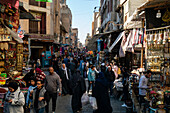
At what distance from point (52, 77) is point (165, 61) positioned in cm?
483

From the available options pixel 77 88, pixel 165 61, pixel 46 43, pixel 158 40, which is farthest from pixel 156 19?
pixel 46 43

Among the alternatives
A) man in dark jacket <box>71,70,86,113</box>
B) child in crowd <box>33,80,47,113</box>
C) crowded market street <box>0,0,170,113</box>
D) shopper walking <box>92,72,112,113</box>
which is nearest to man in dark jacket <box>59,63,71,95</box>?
crowded market street <box>0,0,170,113</box>

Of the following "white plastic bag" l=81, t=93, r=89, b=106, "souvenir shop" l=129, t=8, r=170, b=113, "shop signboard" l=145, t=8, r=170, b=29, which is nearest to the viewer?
"white plastic bag" l=81, t=93, r=89, b=106

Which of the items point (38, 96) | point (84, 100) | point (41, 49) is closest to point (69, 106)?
point (84, 100)

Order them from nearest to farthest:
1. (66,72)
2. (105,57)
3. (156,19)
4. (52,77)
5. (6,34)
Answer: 1. (52,77)
2. (6,34)
3. (156,19)
4. (66,72)
5. (105,57)

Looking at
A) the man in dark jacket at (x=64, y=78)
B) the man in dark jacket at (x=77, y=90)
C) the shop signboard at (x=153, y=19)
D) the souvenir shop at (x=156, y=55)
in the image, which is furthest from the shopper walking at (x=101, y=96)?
the shop signboard at (x=153, y=19)

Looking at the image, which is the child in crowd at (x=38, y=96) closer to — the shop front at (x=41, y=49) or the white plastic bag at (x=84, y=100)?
the white plastic bag at (x=84, y=100)

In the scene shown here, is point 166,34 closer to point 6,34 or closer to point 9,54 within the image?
point 6,34

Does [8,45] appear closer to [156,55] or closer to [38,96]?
[38,96]

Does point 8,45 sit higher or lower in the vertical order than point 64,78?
higher

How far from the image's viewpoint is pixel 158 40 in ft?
25.0

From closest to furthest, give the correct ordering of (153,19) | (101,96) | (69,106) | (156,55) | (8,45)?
1. (101,96)
2. (69,106)
3. (156,55)
4. (153,19)
5. (8,45)

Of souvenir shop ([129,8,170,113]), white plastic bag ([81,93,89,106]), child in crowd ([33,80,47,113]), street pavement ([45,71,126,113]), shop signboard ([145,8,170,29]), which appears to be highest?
shop signboard ([145,8,170,29])

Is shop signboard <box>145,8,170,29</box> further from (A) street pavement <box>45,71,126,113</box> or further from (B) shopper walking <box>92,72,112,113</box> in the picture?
(B) shopper walking <box>92,72,112,113</box>
